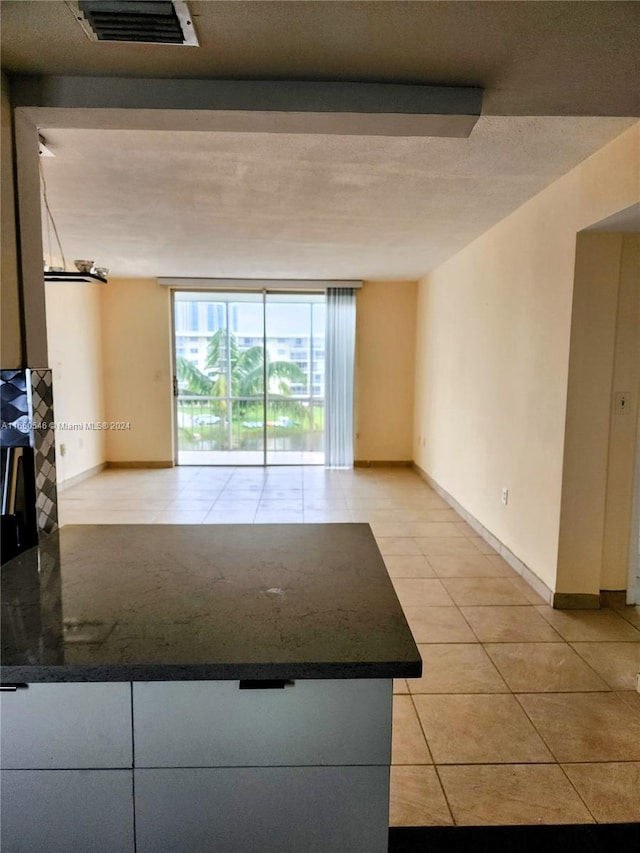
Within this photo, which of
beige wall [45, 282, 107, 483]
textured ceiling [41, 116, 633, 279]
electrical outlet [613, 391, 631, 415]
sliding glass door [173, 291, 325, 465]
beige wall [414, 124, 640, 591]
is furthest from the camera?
sliding glass door [173, 291, 325, 465]

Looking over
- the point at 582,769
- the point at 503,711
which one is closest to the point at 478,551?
the point at 503,711

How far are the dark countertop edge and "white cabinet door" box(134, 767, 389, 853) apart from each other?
0.22 meters

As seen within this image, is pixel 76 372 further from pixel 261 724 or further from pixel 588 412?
pixel 261 724

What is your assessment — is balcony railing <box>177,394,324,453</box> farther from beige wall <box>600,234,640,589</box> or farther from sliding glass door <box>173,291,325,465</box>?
beige wall <box>600,234,640,589</box>

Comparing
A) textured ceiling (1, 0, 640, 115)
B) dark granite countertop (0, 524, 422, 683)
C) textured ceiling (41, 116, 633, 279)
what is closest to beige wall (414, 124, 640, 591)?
textured ceiling (41, 116, 633, 279)

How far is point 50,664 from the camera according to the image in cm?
95

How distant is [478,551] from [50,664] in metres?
3.32

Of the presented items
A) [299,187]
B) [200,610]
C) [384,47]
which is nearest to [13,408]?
[200,610]

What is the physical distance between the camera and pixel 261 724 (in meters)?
1.00

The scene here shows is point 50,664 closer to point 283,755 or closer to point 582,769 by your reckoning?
point 283,755

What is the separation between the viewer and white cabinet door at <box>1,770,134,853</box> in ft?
3.27

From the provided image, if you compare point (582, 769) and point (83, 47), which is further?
point (582, 769)

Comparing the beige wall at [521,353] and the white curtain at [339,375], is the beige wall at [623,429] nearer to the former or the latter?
the beige wall at [521,353]

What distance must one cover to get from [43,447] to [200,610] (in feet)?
3.15
